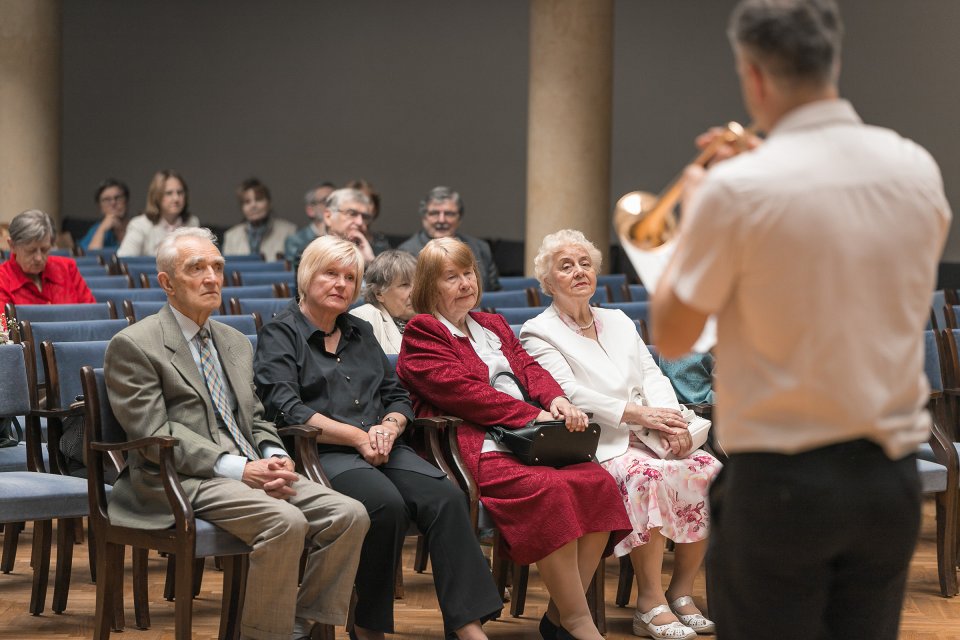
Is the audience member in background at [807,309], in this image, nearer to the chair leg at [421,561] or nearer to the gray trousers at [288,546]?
the gray trousers at [288,546]

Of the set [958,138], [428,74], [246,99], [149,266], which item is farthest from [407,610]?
[246,99]

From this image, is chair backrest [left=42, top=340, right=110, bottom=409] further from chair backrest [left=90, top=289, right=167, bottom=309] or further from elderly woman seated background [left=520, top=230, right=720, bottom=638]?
chair backrest [left=90, top=289, right=167, bottom=309]

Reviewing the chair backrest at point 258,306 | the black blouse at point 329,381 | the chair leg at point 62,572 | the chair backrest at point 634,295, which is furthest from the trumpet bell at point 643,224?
the chair backrest at point 634,295

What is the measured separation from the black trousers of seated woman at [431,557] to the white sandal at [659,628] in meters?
0.61

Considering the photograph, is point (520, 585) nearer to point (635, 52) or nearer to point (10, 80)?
point (10, 80)

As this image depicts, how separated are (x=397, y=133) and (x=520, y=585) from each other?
33.6ft

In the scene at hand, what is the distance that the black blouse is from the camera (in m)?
3.95

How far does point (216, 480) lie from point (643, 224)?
193 centimetres

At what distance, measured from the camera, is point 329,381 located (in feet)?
13.4

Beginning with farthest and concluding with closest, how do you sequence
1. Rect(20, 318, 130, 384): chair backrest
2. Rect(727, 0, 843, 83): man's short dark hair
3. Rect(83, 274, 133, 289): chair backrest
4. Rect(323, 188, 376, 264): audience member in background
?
1. Rect(83, 274, 133, 289): chair backrest
2. Rect(323, 188, 376, 264): audience member in background
3. Rect(20, 318, 130, 384): chair backrest
4. Rect(727, 0, 843, 83): man's short dark hair

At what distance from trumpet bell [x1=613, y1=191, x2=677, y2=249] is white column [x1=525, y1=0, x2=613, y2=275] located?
6.85 m

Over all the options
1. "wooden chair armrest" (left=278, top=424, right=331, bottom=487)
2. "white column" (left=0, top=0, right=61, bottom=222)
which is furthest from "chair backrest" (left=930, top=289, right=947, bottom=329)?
"white column" (left=0, top=0, right=61, bottom=222)

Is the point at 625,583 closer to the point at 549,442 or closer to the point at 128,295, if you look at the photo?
the point at 549,442

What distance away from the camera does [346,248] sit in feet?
13.6
